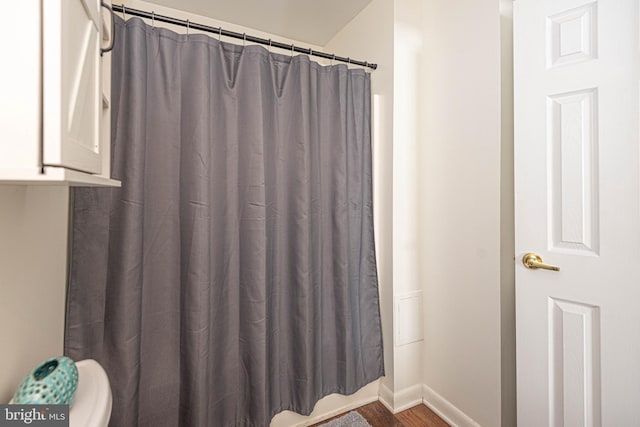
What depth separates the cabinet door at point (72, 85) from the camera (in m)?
0.51

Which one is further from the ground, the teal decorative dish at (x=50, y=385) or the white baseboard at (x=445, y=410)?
the teal decorative dish at (x=50, y=385)

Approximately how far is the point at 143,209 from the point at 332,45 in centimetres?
183

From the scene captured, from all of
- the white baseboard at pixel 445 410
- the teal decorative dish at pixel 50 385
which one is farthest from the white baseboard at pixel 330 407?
the teal decorative dish at pixel 50 385

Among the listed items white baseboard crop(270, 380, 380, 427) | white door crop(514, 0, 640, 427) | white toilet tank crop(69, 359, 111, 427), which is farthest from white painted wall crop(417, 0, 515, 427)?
white toilet tank crop(69, 359, 111, 427)

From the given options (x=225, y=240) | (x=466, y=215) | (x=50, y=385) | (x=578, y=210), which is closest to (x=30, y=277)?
(x=50, y=385)

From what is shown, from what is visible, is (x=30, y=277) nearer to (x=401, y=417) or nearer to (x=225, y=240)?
(x=225, y=240)

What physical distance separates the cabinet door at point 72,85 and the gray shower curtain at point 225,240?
0.49 metres

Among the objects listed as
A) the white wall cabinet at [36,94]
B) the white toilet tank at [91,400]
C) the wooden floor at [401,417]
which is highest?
the white wall cabinet at [36,94]

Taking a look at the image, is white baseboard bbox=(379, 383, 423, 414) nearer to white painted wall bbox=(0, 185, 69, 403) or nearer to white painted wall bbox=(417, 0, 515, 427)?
white painted wall bbox=(417, 0, 515, 427)

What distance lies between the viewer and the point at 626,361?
0.94m

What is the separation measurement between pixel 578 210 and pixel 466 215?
0.47 m

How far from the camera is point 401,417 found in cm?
163

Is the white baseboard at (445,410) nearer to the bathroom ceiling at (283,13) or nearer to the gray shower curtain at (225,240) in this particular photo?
the gray shower curtain at (225,240)

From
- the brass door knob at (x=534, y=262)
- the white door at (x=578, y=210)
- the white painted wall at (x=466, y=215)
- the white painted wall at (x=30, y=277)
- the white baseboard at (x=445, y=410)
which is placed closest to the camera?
the white painted wall at (x=30, y=277)
